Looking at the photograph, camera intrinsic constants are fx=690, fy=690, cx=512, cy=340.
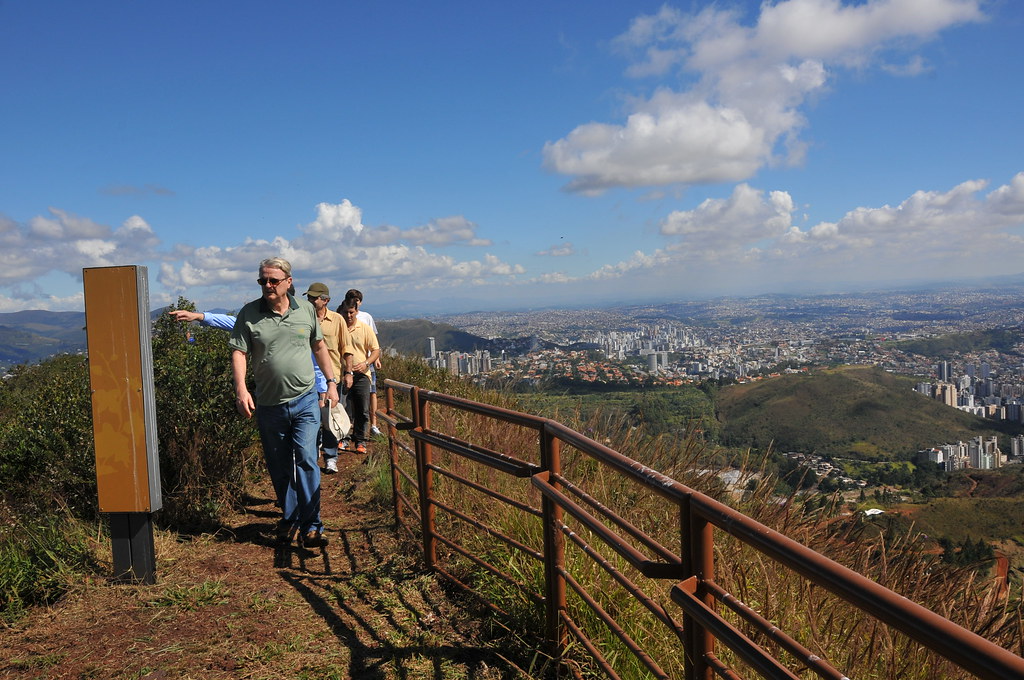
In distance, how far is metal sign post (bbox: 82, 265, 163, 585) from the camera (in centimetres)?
406

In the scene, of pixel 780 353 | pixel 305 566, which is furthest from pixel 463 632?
pixel 780 353

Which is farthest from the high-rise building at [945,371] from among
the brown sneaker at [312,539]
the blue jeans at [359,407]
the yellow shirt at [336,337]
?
the brown sneaker at [312,539]

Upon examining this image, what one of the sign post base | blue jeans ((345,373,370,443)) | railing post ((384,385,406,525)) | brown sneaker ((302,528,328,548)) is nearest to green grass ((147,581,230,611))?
the sign post base

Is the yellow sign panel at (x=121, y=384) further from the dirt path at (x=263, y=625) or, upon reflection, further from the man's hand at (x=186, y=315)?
the man's hand at (x=186, y=315)

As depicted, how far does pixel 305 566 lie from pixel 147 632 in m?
1.16

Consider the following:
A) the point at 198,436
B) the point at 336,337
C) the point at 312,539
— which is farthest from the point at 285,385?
the point at 336,337

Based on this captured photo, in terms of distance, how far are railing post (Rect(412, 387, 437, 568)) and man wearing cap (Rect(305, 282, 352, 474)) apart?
2.62 meters

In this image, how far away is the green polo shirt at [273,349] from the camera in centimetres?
473

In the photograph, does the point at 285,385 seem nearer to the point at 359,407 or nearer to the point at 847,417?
the point at 359,407

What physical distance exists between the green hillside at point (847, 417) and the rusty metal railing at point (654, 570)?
18.7 meters

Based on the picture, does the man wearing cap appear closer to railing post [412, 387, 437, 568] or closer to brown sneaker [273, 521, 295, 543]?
brown sneaker [273, 521, 295, 543]

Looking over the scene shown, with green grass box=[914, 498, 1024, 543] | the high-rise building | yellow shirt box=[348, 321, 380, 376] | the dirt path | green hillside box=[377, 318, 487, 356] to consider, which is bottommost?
the high-rise building

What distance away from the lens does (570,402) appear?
889 cm

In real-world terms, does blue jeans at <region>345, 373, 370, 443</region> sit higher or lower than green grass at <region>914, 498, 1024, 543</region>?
higher
